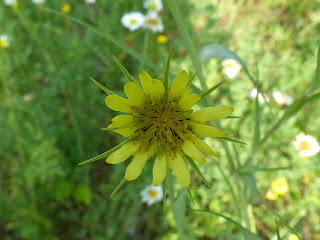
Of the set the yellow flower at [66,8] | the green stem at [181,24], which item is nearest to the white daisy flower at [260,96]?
the green stem at [181,24]

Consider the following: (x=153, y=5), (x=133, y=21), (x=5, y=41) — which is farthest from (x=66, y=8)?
(x=153, y=5)

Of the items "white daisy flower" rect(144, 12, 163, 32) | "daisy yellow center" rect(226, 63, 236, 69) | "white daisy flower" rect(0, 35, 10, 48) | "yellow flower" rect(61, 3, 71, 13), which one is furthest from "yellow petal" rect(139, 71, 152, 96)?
"yellow flower" rect(61, 3, 71, 13)

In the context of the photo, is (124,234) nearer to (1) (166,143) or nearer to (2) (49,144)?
(2) (49,144)

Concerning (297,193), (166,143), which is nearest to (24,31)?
(166,143)

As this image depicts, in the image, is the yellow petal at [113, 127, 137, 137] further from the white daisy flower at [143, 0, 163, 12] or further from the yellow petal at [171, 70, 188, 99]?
the white daisy flower at [143, 0, 163, 12]

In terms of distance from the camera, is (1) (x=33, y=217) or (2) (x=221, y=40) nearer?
(1) (x=33, y=217)

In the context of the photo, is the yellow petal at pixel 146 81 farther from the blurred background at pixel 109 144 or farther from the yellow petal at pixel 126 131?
the blurred background at pixel 109 144
